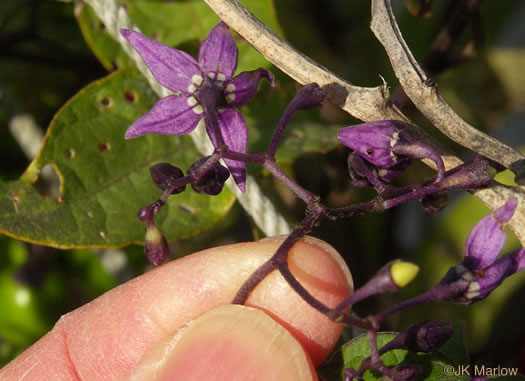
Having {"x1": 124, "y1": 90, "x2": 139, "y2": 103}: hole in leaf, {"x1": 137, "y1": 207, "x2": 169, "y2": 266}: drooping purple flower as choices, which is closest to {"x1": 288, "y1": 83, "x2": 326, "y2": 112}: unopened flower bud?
{"x1": 137, "y1": 207, "x2": 169, "y2": 266}: drooping purple flower

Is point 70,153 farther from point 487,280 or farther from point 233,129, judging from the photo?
point 487,280

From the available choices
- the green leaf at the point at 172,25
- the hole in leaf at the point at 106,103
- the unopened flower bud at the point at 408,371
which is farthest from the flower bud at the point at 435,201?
the hole in leaf at the point at 106,103

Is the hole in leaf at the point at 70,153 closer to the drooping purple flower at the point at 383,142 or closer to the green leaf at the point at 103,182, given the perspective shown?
the green leaf at the point at 103,182

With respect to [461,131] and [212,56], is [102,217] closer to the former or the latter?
[212,56]

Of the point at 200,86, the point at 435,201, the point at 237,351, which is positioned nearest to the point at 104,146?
the point at 200,86

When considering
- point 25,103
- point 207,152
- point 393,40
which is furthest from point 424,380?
point 25,103

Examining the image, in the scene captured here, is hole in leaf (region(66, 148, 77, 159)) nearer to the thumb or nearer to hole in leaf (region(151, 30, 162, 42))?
hole in leaf (region(151, 30, 162, 42))
